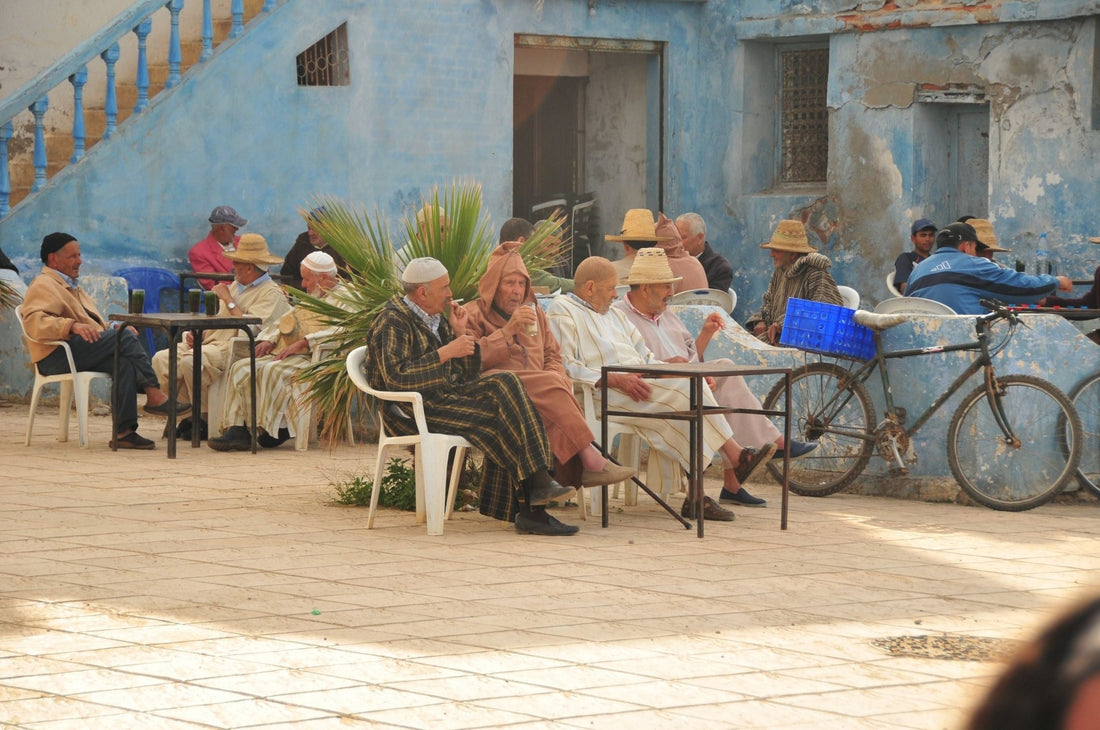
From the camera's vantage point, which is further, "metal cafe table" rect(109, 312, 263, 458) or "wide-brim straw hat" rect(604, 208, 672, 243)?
"wide-brim straw hat" rect(604, 208, 672, 243)

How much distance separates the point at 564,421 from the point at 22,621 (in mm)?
2764

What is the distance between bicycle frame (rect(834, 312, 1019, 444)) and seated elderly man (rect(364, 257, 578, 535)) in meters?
2.18

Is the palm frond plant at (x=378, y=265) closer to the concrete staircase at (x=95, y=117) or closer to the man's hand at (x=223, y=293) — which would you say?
the man's hand at (x=223, y=293)

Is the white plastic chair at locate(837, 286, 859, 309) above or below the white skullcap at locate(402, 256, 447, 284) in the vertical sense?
below

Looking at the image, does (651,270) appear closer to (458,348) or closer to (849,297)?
(458,348)

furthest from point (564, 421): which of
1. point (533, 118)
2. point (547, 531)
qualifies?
point (533, 118)

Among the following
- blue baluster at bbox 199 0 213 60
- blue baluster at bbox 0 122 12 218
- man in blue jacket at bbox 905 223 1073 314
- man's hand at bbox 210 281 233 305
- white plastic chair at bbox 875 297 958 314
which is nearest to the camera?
white plastic chair at bbox 875 297 958 314

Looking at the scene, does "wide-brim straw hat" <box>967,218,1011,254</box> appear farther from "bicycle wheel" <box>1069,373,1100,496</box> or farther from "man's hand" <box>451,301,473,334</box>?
"man's hand" <box>451,301,473,334</box>

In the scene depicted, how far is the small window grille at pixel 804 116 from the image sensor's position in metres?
16.0

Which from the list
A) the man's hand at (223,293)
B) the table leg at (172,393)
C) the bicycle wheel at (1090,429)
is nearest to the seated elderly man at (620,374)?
the bicycle wheel at (1090,429)

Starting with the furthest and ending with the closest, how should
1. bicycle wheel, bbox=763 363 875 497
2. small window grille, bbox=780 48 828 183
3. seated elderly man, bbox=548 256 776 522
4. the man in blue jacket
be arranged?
small window grille, bbox=780 48 828 183 < the man in blue jacket < bicycle wheel, bbox=763 363 875 497 < seated elderly man, bbox=548 256 776 522

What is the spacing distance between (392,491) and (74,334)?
3.28m

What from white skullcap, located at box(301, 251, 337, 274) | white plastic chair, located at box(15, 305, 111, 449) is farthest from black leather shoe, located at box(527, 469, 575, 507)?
white plastic chair, located at box(15, 305, 111, 449)

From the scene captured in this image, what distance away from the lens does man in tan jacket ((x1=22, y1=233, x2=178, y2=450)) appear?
395 inches
